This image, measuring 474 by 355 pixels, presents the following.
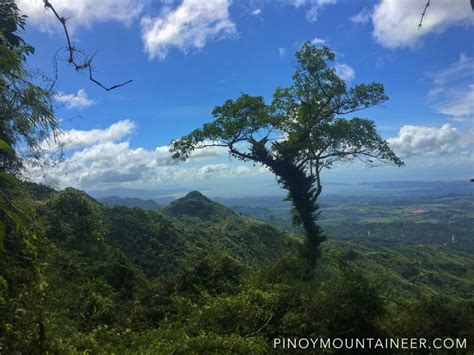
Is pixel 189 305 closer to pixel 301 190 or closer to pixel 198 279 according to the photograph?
pixel 198 279

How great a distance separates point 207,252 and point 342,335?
636 cm

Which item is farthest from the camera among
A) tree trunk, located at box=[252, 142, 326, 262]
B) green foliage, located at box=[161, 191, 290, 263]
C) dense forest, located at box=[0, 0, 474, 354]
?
green foliage, located at box=[161, 191, 290, 263]

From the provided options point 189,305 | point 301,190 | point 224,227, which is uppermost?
point 301,190

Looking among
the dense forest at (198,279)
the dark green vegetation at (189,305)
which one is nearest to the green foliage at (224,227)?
the dense forest at (198,279)

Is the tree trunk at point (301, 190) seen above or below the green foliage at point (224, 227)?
above

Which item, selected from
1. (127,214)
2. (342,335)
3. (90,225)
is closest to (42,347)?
(342,335)

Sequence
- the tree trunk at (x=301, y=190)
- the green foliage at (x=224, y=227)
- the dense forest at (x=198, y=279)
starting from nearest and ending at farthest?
the dense forest at (x=198, y=279)
the tree trunk at (x=301, y=190)
the green foliage at (x=224, y=227)

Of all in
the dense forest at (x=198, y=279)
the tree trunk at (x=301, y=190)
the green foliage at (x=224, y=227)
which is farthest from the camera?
the green foliage at (x=224, y=227)

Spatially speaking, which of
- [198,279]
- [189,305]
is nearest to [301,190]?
[198,279]

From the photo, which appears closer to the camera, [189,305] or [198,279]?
[189,305]

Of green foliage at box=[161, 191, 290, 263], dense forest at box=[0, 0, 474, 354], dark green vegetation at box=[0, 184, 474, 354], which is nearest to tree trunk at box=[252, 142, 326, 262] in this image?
dense forest at box=[0, 0, 474, 354]

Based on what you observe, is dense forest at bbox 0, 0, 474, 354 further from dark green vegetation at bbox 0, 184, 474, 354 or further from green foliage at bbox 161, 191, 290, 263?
green foliage at bbox 161, 191, 290, 263

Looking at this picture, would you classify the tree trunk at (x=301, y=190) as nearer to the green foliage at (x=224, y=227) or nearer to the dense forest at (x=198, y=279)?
the dense forest at (x=198, y=279)

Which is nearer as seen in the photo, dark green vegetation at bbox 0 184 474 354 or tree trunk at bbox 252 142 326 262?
dark green vegetation at bbox 0 184 474 354
